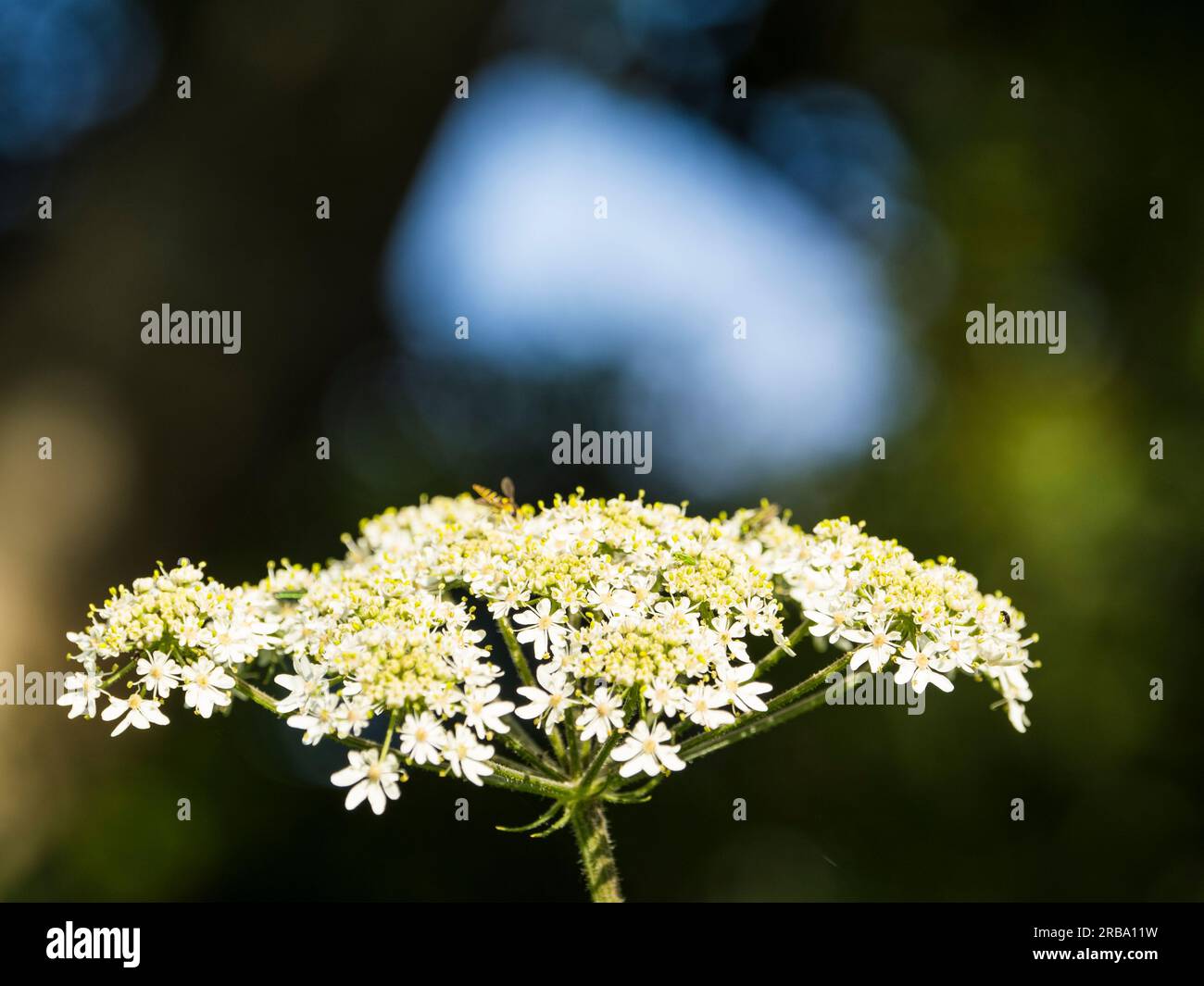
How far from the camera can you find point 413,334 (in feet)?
36.8

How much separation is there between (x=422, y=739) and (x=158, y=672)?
1073mm

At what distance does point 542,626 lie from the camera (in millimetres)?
3451

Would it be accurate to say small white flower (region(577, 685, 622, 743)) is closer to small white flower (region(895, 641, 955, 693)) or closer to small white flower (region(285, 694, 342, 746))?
small white flower (region(285, 694, 342, 746))

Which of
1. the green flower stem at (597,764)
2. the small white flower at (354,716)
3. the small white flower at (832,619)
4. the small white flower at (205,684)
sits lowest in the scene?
the green flower stem at (597,764)

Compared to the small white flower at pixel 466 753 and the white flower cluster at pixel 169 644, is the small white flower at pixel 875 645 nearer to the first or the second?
the small white flower at pixel 466 753

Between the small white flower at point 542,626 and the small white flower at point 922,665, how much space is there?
1.19m

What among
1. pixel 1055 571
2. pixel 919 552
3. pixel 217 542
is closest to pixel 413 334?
pixel 217 542

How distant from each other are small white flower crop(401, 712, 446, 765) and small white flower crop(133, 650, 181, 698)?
94cm

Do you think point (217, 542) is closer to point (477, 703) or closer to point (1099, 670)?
point (477, 703)

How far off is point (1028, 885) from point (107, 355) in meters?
9.64

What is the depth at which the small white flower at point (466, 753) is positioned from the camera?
302 centimetres

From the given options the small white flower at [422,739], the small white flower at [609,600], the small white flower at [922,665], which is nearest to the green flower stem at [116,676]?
the small white flower at [422,739]

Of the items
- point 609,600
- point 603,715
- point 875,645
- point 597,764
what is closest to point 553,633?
point 609,600
